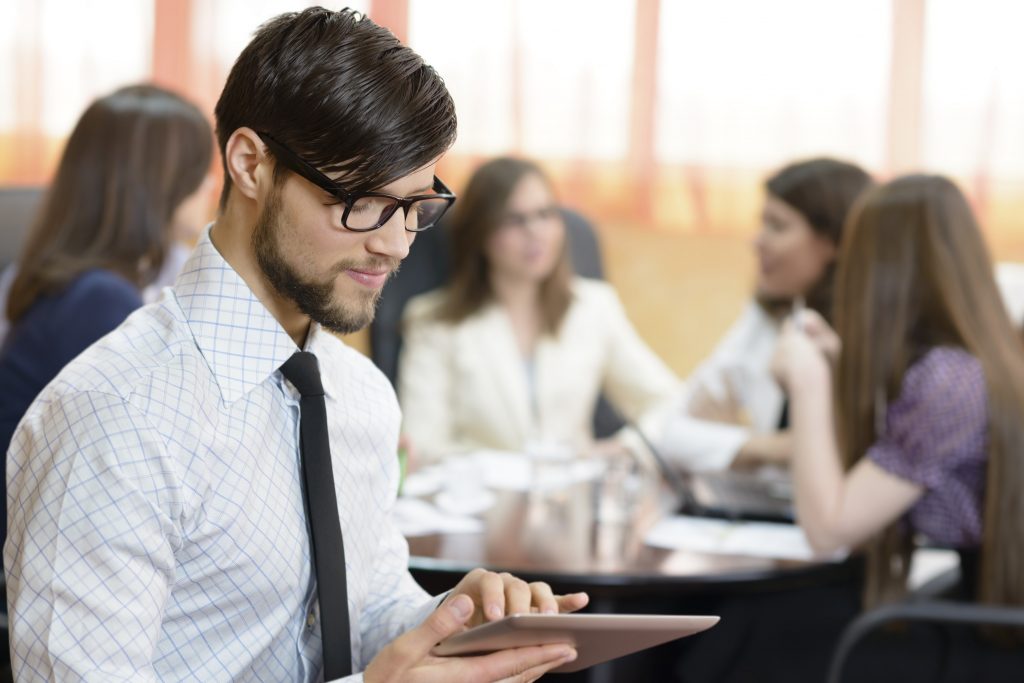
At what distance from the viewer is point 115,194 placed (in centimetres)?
225

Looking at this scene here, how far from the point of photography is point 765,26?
13.0ft

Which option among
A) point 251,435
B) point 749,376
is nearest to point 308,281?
point 251,435

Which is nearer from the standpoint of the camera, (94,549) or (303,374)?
(94,549)

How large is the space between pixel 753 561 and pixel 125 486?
1.25m

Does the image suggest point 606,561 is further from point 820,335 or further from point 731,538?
point 820,335

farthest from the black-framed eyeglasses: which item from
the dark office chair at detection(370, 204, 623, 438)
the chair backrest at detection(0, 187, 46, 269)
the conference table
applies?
the dark office chair at detection(370, 204, 623, 438)

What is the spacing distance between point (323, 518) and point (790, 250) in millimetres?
1814

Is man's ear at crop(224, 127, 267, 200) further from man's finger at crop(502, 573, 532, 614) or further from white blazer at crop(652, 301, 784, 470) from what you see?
white blazer at crop(652, 301, 784, 470)

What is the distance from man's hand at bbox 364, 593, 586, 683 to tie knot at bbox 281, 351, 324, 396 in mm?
269

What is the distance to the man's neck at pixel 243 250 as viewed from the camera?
129 centimetres

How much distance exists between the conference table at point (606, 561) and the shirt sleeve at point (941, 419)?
0.69 ft

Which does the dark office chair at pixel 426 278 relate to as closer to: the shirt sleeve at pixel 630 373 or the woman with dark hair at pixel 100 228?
the shirt sleeve at pixel 630 373

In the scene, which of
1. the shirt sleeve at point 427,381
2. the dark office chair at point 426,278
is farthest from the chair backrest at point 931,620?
the dark office chair at point 426,278

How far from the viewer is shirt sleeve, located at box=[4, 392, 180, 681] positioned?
43.7 inches
